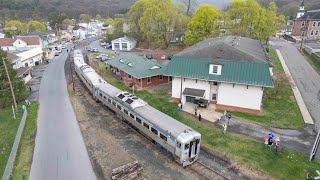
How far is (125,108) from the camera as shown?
81.5ft

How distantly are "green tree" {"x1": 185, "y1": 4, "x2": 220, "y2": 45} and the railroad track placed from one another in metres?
46.6

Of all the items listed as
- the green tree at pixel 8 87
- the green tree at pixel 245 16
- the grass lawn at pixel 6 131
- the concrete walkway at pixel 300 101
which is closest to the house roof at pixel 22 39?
the green tree at pixel 8 87

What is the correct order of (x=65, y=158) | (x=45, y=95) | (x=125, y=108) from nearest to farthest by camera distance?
(x=65, y=158) < (x=125, y=108) < (x=45, y=95)

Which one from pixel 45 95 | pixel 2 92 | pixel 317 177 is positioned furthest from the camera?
pixel 45 95

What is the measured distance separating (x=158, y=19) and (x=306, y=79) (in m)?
40.6

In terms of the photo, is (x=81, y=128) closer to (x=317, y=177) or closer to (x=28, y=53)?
(x=317, y=177)

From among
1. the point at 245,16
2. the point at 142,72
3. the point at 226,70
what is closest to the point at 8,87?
the point at 142,72

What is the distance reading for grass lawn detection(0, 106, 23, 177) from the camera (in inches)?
817

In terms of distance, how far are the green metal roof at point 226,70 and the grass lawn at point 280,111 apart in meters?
4.06

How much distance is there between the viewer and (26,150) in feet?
71.1

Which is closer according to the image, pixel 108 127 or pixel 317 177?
pixel 317 177

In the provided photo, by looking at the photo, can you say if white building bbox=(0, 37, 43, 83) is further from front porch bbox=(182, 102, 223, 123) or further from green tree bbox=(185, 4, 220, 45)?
green tree bbox=(185, 4, 220, 45)

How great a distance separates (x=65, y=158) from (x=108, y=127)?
6306 mm

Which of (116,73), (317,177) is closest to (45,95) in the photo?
(116,73)
